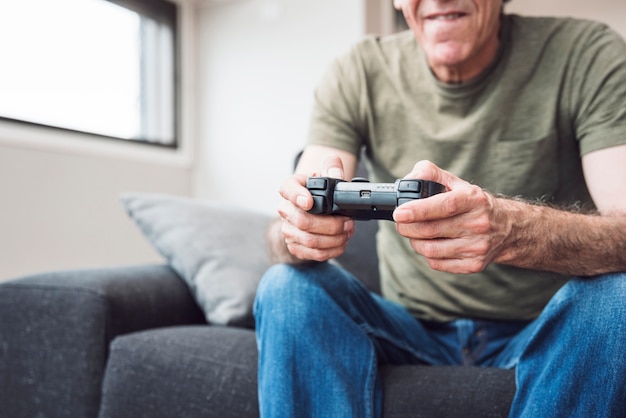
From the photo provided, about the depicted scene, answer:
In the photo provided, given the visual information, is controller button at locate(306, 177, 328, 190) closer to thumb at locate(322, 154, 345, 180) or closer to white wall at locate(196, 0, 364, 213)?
thumb at locate(322, 154, 345, 180)

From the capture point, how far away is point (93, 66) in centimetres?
252

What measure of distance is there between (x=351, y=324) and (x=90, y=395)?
56 cm

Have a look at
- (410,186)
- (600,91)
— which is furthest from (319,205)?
(600,91)

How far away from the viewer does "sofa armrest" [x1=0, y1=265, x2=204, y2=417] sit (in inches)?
45.9

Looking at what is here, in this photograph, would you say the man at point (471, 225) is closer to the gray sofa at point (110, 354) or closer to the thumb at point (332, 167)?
the thumb at point (332, 167)

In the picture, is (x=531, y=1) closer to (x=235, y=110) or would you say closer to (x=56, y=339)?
(x=235, y=110)

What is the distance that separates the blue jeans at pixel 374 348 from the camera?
0.74m

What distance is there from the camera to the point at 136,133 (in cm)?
271

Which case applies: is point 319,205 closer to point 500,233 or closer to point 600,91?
point 500,233

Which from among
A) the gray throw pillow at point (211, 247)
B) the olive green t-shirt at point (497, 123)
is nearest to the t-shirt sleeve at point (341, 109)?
the olive green t-shirt at point (497, 123)

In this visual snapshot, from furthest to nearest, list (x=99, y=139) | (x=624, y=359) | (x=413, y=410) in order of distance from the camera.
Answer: (x=99, y=139) < (x=413, y=410) < (x=624, y=359)

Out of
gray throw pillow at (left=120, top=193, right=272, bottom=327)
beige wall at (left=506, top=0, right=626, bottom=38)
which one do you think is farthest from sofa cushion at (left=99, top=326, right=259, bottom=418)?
beige wall at (left=506, top=0, right=626, bottom=38)

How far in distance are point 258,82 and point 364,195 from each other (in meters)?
2.20

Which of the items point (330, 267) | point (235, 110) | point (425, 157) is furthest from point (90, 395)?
Answer: point (235, 110)
